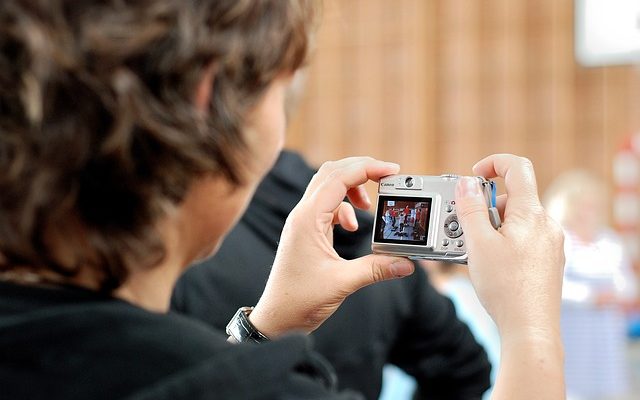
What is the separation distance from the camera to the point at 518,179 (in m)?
0.95

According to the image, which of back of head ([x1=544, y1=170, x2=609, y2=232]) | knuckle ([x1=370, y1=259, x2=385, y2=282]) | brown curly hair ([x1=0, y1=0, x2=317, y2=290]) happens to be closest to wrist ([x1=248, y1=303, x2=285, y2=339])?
knuckle ([x1=370, y1=259, x2=385, y2=282])

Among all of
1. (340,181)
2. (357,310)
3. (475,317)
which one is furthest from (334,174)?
(475,317)

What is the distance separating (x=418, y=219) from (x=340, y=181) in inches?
4.1

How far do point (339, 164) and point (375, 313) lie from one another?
0.61m

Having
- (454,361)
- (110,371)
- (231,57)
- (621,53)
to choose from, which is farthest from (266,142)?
(621,53)

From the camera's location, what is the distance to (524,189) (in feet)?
3.09

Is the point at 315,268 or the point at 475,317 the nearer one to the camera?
the point at 315,268

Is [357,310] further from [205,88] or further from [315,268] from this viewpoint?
[205,88]

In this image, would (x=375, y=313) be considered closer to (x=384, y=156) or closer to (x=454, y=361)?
(x=454, y=361)

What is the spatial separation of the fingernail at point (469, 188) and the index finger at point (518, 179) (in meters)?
0.03

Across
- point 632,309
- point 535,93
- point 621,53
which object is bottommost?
point 632,309

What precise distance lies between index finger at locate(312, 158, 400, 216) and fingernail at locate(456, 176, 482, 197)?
0.12 meters

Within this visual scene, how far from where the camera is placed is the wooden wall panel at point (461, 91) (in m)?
8.41

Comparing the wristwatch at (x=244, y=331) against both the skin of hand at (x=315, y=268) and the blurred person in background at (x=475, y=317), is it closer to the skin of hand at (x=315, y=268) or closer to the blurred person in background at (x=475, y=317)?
the skin of hand at (x=315, y=268)
